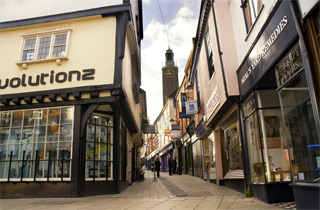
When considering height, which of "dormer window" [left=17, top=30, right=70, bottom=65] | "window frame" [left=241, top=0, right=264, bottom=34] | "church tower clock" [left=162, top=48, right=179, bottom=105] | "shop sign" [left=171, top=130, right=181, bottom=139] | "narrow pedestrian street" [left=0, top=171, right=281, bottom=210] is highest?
"church tower clock" [left=162, top=48, right=179, bottom=105]

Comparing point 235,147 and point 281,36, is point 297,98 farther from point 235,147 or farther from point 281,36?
point 235,147

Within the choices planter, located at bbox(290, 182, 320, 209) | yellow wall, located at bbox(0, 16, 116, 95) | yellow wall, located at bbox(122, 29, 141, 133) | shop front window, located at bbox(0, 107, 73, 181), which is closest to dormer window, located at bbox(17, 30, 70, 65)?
yellow wall, located at bbox(0, 16, 116, 95)

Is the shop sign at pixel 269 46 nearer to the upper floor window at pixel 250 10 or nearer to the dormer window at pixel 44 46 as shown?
the upper floor window at pixel 250 10

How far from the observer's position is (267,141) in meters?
6.88

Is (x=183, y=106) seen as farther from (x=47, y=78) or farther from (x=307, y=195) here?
(x=307, y=195)

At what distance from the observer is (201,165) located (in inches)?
650

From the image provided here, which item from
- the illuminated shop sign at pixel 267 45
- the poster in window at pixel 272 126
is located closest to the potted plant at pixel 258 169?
the poster in window at pixel 272 126

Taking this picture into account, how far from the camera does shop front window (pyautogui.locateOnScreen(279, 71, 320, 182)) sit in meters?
4.94

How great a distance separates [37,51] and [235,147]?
28.5 ft

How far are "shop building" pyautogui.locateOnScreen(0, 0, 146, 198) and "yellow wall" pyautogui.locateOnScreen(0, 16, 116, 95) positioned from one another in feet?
0.13

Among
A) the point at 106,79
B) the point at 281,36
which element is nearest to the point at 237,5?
the point at 281,36

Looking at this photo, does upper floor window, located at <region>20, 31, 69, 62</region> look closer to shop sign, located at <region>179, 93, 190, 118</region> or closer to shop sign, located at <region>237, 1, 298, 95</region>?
shop sign, located at <region>237, 1, 298, 95</region>

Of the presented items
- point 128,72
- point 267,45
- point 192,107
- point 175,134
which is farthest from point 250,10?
point 175,134

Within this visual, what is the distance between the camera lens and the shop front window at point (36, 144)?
29.0ft
